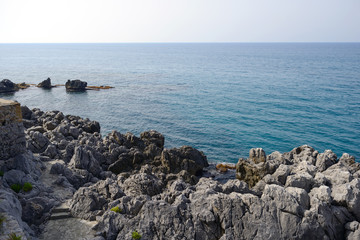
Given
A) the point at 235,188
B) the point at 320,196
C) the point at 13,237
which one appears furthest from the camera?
the point at 235,188

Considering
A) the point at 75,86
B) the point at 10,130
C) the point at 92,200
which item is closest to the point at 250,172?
the point at 92,200

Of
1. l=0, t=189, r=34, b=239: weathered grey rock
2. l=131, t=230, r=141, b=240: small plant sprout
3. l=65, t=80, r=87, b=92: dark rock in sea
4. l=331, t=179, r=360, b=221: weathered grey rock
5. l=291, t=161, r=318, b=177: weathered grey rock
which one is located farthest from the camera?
l=65, t=80, r=87, b=92: dark rock in sea

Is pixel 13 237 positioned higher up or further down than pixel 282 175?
higher up

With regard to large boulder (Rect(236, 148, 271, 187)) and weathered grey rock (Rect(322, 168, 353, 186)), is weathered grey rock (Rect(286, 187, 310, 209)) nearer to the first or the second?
weathered grey rock (Rect(322, 168, 353, 186))

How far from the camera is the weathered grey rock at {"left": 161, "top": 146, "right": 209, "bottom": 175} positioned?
40.2 m

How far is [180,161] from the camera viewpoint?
40594 millimetres

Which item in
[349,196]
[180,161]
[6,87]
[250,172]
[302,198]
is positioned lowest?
[180,161]

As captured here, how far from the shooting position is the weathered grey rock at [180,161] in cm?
4019

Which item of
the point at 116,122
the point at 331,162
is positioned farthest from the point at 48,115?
the point at 331,162

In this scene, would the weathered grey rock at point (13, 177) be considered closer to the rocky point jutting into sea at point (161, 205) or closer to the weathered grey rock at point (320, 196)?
the rocky point jutting into sea at point (161, 205)

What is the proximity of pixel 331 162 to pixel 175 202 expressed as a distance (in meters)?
22.9

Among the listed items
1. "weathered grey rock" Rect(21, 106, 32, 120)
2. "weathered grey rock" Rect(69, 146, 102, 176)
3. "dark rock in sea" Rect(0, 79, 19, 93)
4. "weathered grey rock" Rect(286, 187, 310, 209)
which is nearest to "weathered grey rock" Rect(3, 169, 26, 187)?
"weathered grey rock" Rect(69, 146, 102, 176)

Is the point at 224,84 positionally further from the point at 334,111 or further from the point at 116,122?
the point at 116,122

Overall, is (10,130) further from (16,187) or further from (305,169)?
(305,169)
